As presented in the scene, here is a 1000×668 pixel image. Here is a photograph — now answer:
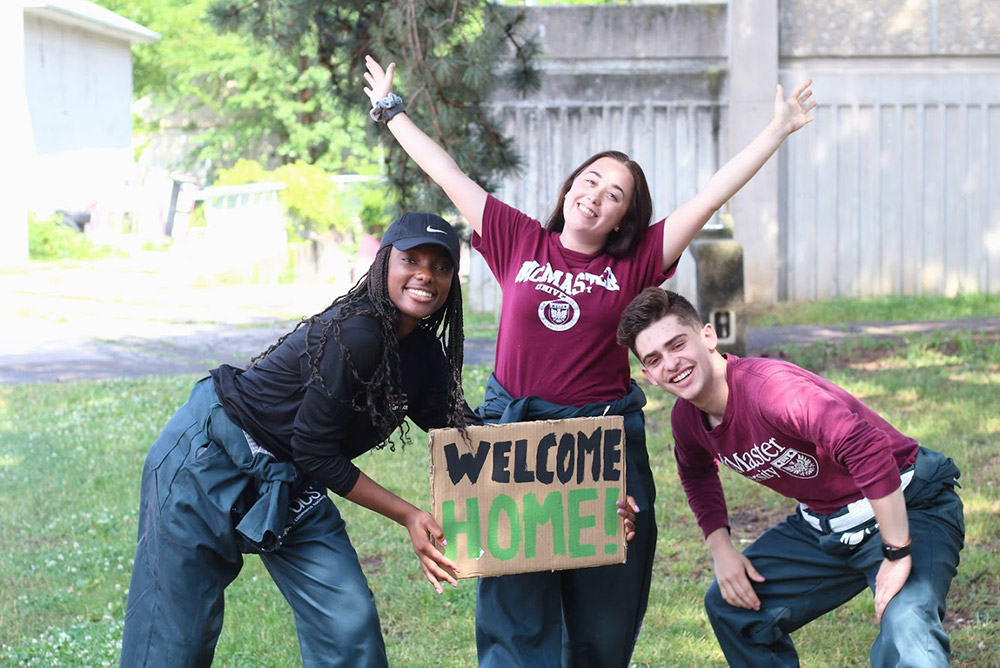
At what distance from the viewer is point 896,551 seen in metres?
3.22

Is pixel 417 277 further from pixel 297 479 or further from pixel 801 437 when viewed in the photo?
pixel 801 437

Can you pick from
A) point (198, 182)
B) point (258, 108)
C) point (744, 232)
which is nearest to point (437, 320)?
point (744, 232)

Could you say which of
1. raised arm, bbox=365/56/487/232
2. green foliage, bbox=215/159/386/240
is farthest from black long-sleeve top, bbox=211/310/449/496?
green foliage, bbox=215/159/386/240

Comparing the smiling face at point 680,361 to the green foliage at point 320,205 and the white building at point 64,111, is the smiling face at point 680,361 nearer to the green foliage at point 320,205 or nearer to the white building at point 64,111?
the green foliage at point 320,205

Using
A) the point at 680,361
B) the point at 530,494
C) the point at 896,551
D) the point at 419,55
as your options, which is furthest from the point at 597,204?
the point at 419,55

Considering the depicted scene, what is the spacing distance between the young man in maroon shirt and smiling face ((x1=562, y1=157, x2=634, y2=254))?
314mm

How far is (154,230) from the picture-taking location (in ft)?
80.8

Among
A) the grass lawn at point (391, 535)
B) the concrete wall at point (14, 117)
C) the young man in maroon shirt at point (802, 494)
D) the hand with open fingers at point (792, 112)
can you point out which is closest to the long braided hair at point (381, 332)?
the young man in maroon shirt at point (802, 494)

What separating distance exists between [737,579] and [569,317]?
922mm

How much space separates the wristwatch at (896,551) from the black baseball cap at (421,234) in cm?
140

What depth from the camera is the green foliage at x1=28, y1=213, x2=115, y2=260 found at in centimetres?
2041

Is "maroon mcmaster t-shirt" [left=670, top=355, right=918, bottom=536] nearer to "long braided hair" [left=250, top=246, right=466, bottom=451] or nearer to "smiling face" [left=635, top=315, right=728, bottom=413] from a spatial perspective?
"smiling face" [left=635, top=315, right=728, bottom=413]

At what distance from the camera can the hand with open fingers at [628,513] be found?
3570mm

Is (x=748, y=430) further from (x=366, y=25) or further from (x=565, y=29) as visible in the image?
(x=565, y=29)
